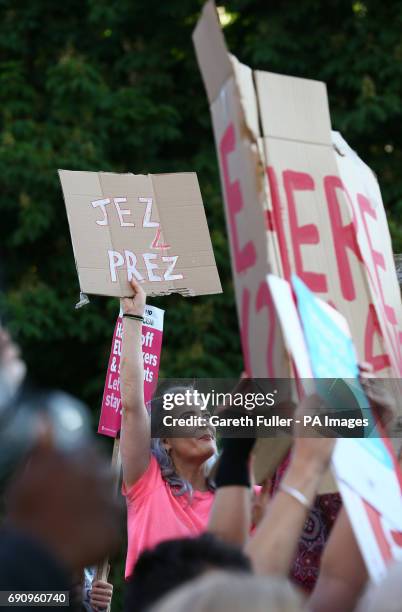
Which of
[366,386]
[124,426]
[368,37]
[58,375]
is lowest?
[58,375]

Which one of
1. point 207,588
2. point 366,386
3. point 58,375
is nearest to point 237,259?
point 366,386

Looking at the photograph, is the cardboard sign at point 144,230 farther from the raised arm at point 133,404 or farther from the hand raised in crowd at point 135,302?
the raised arm at point 133,404

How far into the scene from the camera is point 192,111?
10008 mm

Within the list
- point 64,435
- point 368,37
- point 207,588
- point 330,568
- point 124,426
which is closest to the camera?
point 207,588

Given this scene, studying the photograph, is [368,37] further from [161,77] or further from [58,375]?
[58,375]

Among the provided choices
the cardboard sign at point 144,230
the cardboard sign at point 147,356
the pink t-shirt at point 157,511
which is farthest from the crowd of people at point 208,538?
the cardboard sign at point 147,356

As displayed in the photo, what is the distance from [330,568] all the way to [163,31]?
27.4 feet

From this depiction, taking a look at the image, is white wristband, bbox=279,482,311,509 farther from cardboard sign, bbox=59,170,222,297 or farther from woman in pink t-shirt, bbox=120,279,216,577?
cardboard sign, bbox=59,170,222,297

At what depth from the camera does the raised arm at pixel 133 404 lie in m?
3.14

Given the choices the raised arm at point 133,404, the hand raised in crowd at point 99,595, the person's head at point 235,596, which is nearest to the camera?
the person's head at point 235,596

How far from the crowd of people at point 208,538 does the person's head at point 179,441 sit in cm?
52

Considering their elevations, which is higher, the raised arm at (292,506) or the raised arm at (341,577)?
the raised arm at (292,506)

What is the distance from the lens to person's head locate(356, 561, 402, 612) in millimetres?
1733

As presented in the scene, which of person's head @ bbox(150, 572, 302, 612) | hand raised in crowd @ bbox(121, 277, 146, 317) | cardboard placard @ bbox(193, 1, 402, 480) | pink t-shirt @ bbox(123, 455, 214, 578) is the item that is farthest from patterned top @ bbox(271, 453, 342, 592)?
person's head @ bbox(150, 572, 302, 612)
